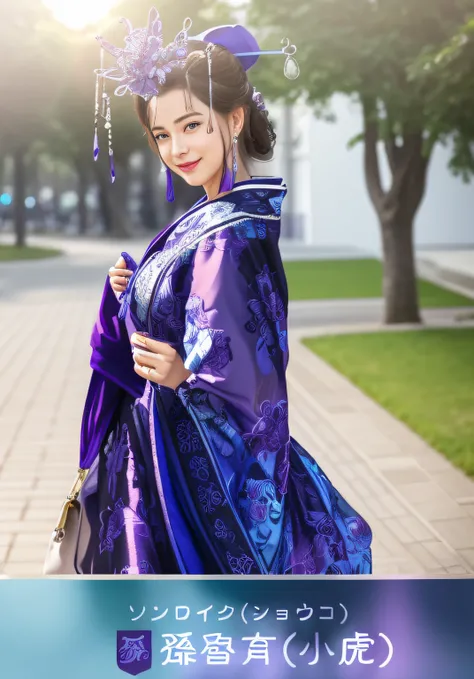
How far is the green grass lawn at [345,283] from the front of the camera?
50.6ft

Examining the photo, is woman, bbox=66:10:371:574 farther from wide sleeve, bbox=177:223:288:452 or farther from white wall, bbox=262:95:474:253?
white wall, bbox=262:95:474:253

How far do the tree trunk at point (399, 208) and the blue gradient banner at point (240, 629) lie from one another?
9021 millimetres

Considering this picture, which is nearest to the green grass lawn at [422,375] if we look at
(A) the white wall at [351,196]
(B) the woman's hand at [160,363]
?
(B) the woman's hand at [160,363]

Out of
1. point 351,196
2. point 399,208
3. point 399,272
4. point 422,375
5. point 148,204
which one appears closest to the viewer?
point 422,375

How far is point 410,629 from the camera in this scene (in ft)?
8.68

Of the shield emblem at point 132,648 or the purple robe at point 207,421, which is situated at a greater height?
the purple robe at point 207,421

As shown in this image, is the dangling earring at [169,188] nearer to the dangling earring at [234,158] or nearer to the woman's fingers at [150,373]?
the dangling earring at [234,158]

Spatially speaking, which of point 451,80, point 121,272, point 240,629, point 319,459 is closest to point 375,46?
point 451,80

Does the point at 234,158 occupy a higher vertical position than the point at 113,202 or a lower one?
higher

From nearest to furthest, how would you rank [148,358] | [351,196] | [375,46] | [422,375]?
[148,358]
[422,375]
[375,46]
[351,196]

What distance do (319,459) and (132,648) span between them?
3.59 meters

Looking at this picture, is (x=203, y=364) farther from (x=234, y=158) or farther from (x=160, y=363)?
(x=234, y=158)

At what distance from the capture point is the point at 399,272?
11633 millimetres

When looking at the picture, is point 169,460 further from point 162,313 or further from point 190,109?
point 190,109
